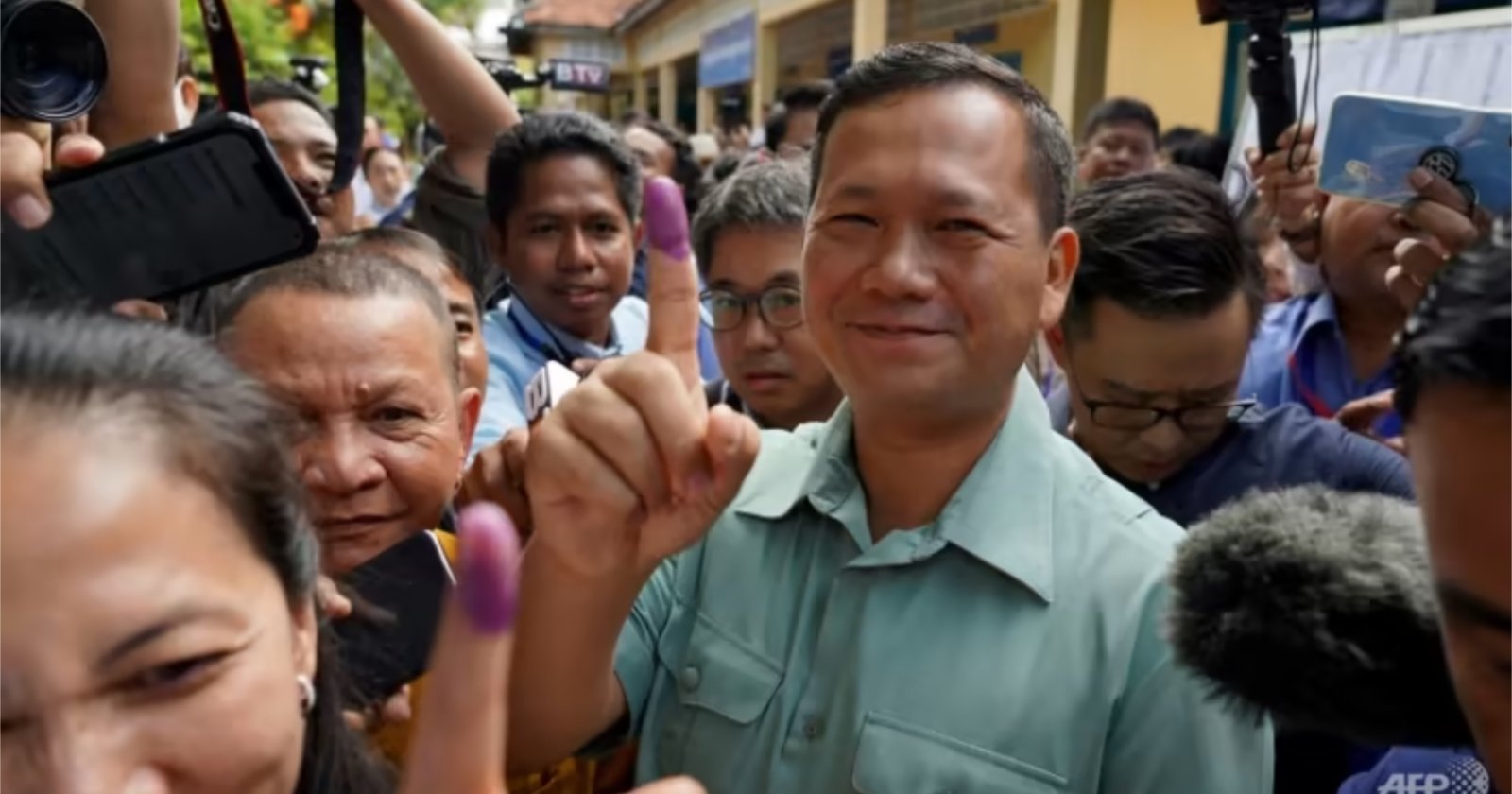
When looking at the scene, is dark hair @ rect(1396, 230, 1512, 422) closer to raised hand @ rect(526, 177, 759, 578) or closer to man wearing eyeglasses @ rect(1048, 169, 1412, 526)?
A: raised hand @ rect(526, 177, 759, 578)

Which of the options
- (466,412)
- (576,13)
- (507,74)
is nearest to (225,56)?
(466,412)

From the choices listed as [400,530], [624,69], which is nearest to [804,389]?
[400,530]

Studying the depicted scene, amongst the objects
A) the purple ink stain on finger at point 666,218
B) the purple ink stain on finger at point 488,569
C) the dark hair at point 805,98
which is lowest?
the purple ink stain on finger at point 488,569

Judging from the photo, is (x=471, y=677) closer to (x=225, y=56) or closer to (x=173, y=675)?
(x=173, y=675)

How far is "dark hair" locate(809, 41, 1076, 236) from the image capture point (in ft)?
3.97

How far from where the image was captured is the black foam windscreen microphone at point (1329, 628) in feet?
2.75

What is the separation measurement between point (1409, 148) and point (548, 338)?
5.33 ft

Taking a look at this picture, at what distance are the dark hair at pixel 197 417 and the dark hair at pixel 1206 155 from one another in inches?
174

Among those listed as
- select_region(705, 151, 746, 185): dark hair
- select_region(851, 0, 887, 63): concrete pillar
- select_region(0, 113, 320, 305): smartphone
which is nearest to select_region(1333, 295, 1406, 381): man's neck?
select_region(0, 113, 320, 305): smartphone


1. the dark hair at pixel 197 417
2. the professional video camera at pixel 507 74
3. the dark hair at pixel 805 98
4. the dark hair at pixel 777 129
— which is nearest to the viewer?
the dark hair at pixel 197 417

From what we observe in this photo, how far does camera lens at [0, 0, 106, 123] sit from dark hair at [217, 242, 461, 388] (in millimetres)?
358

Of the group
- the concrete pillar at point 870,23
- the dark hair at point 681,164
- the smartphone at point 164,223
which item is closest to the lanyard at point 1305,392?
the smartphone at point 164,223

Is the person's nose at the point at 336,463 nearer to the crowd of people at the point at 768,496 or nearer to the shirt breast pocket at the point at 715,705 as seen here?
the crowd of people at the point at 768,496

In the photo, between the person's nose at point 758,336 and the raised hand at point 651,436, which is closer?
the raised hand at point 651,436
